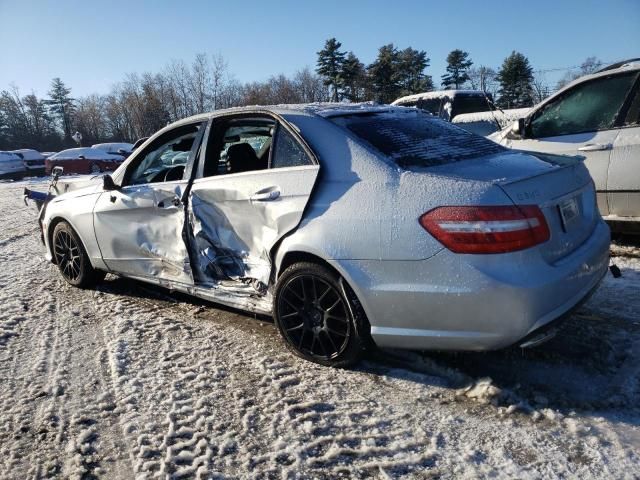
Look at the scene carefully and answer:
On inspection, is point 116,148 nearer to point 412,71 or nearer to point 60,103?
point 412,71

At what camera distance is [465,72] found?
59.8 meters

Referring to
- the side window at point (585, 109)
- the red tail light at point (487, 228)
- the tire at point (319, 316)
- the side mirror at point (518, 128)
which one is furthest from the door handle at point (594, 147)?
the tire at point (319, 316)

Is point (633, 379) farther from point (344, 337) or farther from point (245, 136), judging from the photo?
point (245, 136)

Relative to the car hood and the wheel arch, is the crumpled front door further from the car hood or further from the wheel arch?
the car hood

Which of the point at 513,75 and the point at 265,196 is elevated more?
the point at 513,75

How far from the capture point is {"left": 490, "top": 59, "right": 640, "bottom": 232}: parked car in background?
15.4 ft

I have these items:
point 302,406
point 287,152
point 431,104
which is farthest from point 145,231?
point 431,104

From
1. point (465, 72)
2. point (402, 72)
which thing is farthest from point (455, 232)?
point (465, 72)

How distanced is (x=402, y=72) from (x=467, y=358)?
5824cm

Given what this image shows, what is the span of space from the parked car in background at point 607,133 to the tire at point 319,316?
3295mm

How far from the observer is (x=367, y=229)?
106 inches

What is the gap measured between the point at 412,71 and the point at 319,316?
59.0 meters

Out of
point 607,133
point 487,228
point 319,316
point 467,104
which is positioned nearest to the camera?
point 487,228

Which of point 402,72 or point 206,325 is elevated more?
point 402,72
